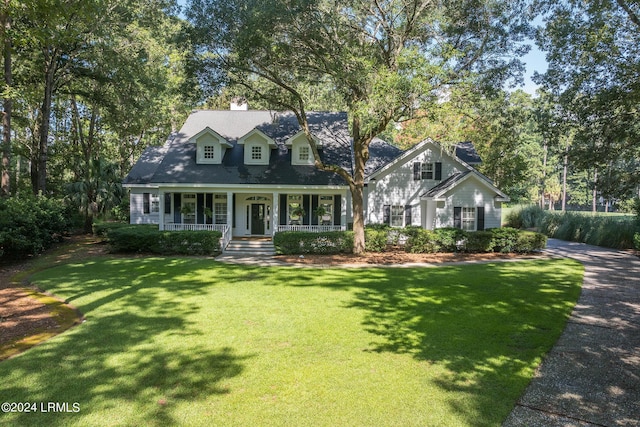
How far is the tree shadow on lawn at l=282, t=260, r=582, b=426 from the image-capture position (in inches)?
199

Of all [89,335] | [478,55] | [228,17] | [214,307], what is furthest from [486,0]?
[89,335]

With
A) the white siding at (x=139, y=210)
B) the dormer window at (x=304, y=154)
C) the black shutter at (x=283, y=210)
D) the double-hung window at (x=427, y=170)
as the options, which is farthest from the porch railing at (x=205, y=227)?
the double-hung window at (x=427, y=170)

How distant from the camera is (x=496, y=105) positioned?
19.4 m

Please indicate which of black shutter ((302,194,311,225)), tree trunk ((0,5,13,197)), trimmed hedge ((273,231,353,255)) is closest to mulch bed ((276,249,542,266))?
trimmed hedge ((273,231,353,255))

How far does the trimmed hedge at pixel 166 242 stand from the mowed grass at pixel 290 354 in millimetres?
5784

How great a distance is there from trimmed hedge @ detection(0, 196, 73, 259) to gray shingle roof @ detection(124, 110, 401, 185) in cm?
468

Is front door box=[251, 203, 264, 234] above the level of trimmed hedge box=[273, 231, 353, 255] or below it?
above

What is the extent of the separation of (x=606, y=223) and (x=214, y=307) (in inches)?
935

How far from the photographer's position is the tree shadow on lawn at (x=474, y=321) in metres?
5.06

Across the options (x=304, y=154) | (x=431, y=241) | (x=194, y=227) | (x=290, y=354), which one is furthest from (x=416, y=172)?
(x=290, y=354)

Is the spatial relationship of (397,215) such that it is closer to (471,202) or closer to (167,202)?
(471,202)

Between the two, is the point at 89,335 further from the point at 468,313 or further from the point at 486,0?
the point at 486,0

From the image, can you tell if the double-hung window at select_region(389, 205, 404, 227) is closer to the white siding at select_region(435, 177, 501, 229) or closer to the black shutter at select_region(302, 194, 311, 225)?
the white siding at select_region(435, 177, 501, 229)

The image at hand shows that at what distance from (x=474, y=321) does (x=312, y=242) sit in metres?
10.3
